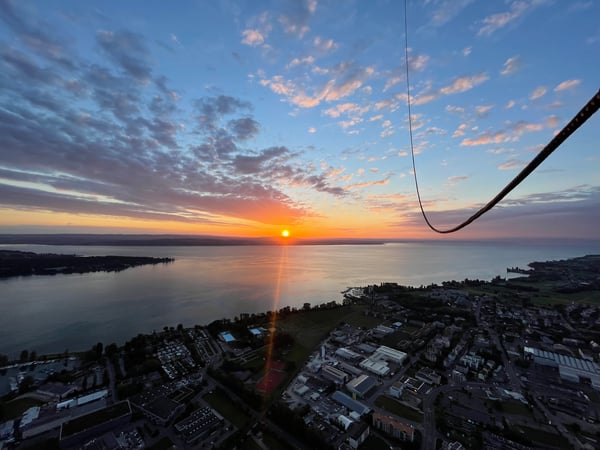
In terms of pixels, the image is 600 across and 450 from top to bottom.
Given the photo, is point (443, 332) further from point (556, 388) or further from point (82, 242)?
point (82, 242)

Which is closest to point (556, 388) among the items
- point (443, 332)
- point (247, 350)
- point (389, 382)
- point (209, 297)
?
point (443, 332)

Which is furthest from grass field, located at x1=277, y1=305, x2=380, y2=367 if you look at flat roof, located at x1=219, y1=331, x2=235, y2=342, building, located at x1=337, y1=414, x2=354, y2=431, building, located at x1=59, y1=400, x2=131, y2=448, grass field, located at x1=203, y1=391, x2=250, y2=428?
building, located at x1=59, y1=400, x2=131, y2=448

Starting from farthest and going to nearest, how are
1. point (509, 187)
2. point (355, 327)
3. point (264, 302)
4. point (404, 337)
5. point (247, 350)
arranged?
point (264, 302) → point (355, 327) → point (404, 337) → point (247, 350) → point (509, 187)

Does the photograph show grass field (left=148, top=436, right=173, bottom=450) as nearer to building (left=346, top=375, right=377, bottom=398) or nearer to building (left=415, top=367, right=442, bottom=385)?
building (left=346, top=375, right=377, bottom=398)

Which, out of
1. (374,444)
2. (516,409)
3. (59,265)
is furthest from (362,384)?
(59,265)

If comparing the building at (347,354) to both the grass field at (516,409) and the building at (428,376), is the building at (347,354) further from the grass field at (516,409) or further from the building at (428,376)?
the grass field at (516,409)

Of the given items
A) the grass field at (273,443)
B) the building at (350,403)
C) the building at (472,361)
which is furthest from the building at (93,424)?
the building at (472,361)

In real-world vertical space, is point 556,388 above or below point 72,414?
above
